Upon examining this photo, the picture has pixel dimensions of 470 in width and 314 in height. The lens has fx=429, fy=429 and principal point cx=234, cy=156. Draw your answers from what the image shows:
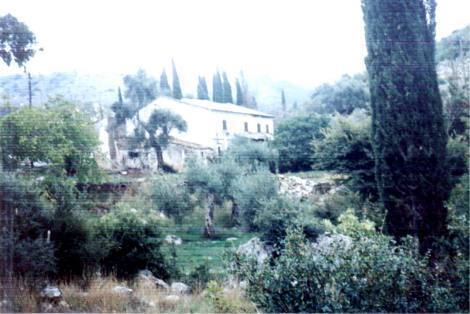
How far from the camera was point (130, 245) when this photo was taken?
2488 millimetres

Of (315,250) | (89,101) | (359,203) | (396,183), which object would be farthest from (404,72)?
(89,101)

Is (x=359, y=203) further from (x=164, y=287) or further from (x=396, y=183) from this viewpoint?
(x=164, y=287)

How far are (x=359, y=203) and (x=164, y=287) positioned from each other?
1153 millimetres

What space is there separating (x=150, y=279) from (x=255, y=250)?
614 mm

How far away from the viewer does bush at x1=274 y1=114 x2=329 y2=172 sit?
7.39 feet

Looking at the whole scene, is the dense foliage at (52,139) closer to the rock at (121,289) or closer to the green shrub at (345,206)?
the rock at (121,289)

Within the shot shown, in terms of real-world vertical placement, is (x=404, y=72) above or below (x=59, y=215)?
above

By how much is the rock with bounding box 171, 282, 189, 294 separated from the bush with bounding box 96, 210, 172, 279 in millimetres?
78

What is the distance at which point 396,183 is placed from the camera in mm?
2260

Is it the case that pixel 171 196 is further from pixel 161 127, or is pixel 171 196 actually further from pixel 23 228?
pixel 23 228

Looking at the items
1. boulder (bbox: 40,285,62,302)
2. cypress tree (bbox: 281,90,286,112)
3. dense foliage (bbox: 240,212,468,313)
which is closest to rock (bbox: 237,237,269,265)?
dense foliage (bbox: 240,212,468,313)

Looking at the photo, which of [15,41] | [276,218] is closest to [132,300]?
[276,218]

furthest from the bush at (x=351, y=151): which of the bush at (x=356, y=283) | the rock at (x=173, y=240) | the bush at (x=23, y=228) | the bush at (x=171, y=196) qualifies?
the bush at (x=23, y=228)

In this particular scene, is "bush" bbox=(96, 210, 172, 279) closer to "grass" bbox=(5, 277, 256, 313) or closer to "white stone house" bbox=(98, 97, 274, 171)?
"grass" bbox=(5, 277, 256, 313)
